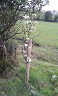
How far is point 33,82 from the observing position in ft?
23.5

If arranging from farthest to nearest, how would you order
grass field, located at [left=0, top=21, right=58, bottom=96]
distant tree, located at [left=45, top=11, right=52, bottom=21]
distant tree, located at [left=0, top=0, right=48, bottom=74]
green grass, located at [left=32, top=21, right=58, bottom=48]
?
distant tree, located at [left=45, top=11, right=52, bottom=21] < green grass, located at [left=32, top=21, right=58, bottom=48] < distant tree, located at [left=0, top=0, right=48, bottom=74] < grass field, located at [left=0, top=21, right=58, bottom=96]

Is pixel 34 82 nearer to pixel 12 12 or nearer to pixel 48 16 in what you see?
pixel 12 12

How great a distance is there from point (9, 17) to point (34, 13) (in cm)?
79

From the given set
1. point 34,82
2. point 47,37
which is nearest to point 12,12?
point 34,82

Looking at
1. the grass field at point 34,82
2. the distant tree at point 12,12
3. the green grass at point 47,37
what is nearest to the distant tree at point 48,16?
the green grass at point 47,37

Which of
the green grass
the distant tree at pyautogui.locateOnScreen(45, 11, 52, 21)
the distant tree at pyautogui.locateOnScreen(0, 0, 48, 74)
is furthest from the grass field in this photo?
the distant tree at pyautogui.locateOnScreen(45, 11, 52, 21)

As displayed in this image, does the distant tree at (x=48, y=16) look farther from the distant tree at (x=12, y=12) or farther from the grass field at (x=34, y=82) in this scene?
the distant tree at (x=12, y=12)

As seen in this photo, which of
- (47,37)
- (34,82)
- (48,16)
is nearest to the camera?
(34,82)

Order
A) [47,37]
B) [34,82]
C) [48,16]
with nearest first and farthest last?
[34,82]
[47,37]
[48,16]

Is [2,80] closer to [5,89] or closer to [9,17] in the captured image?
[5,89]

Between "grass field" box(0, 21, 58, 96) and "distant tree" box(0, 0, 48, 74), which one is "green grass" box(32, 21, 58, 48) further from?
"grass field" box(0, 21, 58, 96)

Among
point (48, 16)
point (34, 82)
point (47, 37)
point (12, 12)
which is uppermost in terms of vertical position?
point (12, 12)

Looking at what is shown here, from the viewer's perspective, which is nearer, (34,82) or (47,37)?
(34,82)

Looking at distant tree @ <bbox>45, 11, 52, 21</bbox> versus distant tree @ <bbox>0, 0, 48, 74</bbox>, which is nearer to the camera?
distant tree @ <bbox>0, 0, 48, 74</bbox>
